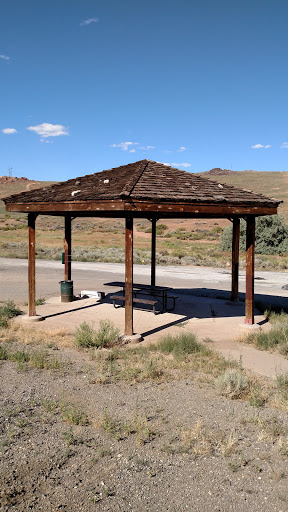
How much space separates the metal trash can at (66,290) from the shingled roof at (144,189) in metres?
3.14

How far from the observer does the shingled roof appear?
876cm

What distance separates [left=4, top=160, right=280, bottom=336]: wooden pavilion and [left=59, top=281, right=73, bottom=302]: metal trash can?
2.23 m

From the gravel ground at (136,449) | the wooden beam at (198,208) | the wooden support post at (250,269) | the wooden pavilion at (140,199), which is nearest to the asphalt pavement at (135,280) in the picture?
the wooden support post at (250,269)

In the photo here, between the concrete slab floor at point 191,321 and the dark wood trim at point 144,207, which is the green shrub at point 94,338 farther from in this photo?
the dark wood trim at point 144,207

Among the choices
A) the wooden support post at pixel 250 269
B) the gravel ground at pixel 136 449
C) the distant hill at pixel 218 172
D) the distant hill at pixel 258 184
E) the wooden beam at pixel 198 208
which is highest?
the distant hill at pixel 218 172

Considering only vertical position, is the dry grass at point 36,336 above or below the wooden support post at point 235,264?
below

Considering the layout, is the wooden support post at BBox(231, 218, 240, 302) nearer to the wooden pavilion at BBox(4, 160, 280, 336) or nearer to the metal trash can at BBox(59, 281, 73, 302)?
the wooden pavilion at BBox(4, 160, 280, 336)

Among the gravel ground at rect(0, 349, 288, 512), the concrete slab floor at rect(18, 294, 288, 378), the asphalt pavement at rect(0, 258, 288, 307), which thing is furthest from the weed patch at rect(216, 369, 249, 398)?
the asphalt pavement at rect(0, 258, 288, 307)

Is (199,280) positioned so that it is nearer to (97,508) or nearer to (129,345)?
(129,345)

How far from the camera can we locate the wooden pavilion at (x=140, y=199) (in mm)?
8609

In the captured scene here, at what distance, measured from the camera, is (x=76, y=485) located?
12.8 ft

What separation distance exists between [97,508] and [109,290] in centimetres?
1260

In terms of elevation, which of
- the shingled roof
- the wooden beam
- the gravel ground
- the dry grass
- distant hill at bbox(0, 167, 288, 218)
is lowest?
the gravel ground

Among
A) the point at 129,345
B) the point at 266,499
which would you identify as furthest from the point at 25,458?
the point at 129,345
